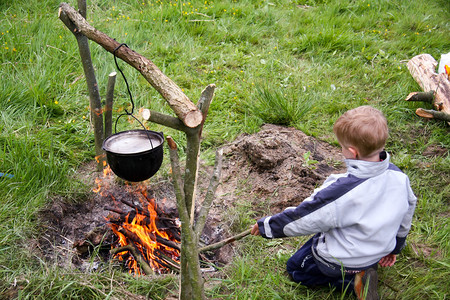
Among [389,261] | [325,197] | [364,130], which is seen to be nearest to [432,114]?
[389,261]

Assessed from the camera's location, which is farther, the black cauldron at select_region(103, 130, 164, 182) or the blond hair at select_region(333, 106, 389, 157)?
the black cauldron at select_region(103, 130, 164, 182)

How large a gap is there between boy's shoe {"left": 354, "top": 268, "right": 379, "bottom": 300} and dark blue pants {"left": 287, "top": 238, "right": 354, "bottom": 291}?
8cm

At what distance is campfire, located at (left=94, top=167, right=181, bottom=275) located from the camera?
2.91 meters

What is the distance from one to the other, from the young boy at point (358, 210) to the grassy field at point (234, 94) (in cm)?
38

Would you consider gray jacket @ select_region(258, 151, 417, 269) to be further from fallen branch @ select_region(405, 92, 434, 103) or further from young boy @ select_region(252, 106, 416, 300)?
fallen branch @ select_region(405, 92, 434, 103)

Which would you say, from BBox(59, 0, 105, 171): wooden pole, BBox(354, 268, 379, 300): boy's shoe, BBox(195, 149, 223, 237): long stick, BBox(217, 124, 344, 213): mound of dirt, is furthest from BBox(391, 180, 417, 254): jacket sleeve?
BBox(59, 0, 105, 171): wooden pole

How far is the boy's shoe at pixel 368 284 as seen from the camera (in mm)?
2371

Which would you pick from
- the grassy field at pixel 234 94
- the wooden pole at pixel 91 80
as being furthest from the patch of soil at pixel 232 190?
the wooden pole at pixel 91 80

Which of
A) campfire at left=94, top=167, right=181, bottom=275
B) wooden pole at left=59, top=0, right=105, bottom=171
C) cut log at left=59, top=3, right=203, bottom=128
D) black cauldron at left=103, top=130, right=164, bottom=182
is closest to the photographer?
cut log at left=59, top=3, right=203, bottom=128

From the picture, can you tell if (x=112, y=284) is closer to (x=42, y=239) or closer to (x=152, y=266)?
(x=152, y=266)

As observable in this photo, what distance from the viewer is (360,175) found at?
216 centimetres

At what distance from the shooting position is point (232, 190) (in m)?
3.65

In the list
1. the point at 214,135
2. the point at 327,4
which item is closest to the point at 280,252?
the point at 214,135

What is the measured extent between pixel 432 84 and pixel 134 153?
3940 mm
